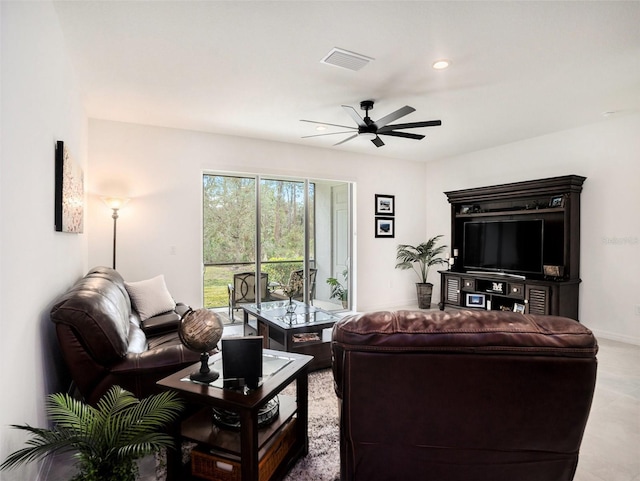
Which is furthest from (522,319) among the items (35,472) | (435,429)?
(35,472)

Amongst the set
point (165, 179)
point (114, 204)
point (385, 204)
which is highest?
point (165, 179)

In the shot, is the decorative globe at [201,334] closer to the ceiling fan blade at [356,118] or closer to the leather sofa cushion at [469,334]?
the leather sofa cushion at [469,334]

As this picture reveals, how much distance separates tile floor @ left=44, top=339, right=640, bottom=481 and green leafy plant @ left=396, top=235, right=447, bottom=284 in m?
3.17

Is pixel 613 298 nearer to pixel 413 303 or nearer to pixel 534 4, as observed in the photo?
pixel 413 303

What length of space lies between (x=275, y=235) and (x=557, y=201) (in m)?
3.92

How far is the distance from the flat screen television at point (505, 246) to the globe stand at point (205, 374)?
4.81 meters

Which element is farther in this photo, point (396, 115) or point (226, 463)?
point (396, 115)

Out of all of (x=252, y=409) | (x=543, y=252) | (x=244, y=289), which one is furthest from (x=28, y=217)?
(x=543, y=252)

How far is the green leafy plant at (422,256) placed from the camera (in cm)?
659

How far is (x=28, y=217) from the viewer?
176 cm

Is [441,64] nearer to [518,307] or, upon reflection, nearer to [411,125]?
[411,125]

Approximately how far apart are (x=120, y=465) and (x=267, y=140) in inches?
187

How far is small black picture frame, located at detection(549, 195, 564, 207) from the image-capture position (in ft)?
15.9

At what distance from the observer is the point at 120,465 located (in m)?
1.29
